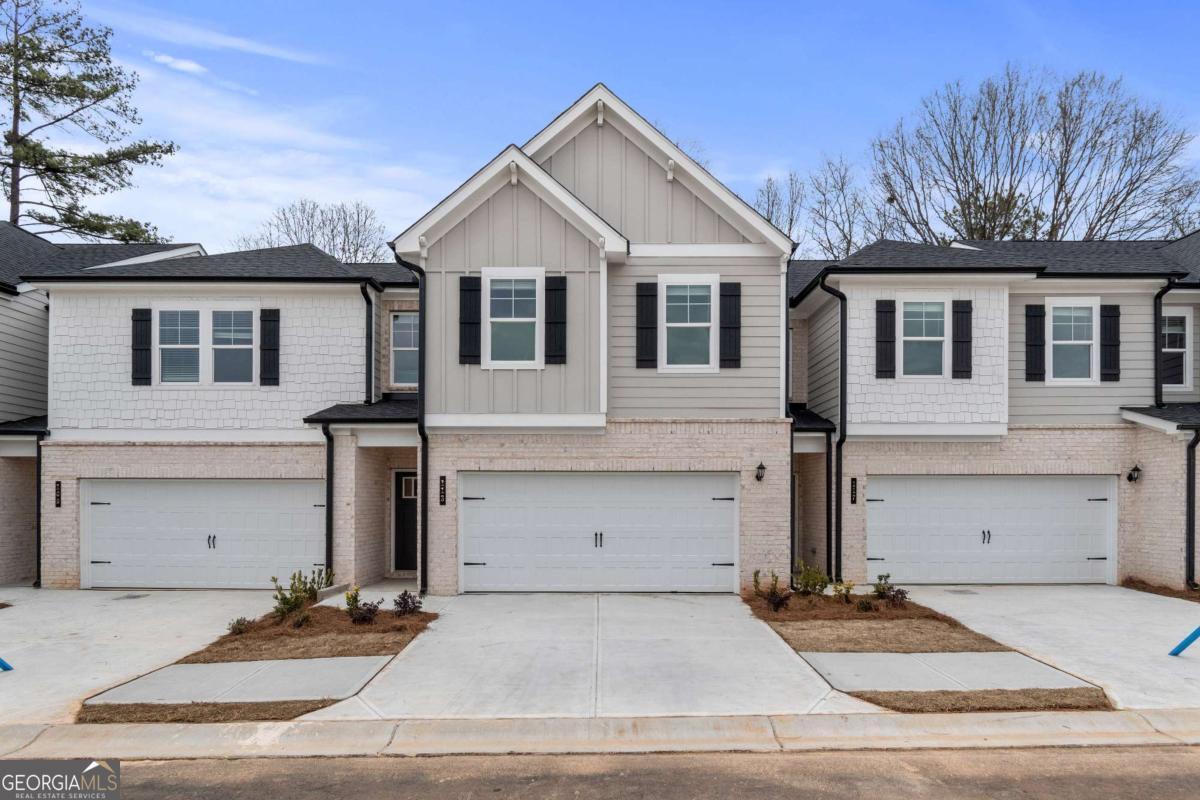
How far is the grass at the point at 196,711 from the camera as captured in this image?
707 cm

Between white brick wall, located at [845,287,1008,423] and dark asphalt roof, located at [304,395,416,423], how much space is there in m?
7.75

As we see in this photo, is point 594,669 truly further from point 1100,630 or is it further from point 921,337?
point 921,337

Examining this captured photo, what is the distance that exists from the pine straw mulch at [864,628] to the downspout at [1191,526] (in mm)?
5326

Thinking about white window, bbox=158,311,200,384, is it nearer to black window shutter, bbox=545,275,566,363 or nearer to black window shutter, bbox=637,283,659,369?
black window shutter, bbox=545,275,566,363

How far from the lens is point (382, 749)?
6.52 metres

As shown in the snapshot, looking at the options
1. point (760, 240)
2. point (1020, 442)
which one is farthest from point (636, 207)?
point (1020, 442)

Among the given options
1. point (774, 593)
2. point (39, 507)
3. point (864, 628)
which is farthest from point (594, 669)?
point (39, 507)

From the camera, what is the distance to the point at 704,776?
19.6 ft

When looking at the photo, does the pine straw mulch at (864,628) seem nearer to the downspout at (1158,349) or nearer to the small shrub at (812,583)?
the small shrub at (812,583)

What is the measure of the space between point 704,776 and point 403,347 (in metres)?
11.0

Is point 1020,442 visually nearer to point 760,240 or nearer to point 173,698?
point 760,240

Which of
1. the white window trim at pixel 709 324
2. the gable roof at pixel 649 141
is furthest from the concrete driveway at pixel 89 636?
the gable roof at pixel 649 141

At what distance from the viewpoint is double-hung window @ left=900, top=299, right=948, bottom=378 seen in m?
13.7

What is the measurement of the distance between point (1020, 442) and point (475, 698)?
1113cm
